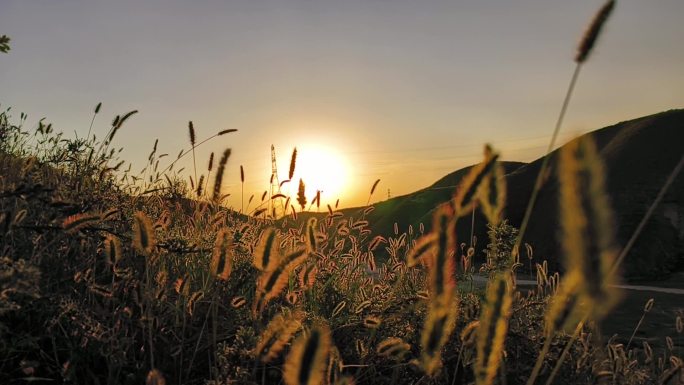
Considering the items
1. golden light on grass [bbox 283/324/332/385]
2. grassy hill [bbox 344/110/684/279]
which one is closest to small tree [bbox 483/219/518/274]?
golden light on grass [bbox 283/324/332/385]

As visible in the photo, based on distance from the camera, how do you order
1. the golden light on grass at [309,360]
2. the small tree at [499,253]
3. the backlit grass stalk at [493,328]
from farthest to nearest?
the small tree at [499,253] → the backlit grass stalk at [493,328] → the golden light on grass at [309,360]

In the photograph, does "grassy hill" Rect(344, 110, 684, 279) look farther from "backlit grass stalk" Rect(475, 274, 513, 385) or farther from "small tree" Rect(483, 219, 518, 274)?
"backlit grass stalk" Rect(475, 274, 513, 385)

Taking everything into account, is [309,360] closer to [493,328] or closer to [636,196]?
[493,328]

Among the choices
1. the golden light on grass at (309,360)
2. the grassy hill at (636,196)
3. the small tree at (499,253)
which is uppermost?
the grassy hill at (636,196)

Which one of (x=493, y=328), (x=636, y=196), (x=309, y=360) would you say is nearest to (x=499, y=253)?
(x=493, y=328)

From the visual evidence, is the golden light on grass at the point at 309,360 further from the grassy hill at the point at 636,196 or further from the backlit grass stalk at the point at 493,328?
the grassy hill at the point at 636,196

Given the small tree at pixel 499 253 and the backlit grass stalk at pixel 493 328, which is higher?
the small tree at pixel 499 253

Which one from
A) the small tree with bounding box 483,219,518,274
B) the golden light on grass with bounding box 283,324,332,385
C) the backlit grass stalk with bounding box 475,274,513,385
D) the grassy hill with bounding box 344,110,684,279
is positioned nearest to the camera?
the golden light on grass with bounding box 283,324,332,385

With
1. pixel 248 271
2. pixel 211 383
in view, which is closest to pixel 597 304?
pixel 211 383

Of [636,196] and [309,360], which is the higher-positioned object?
[636,196]

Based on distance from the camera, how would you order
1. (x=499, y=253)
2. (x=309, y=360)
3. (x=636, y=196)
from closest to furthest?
1. (x=309, y=360)
2. (x=499, y=253)
3. (x=636, y=196)

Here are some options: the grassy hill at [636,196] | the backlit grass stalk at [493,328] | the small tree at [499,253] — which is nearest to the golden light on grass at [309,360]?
the backlit grass stalk at [493,328]

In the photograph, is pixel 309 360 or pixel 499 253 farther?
pixel 499 253

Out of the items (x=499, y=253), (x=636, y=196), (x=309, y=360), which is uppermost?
(x=636, y=196)
